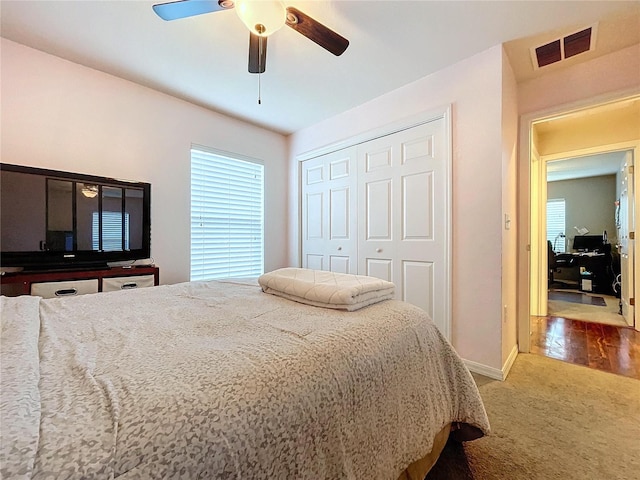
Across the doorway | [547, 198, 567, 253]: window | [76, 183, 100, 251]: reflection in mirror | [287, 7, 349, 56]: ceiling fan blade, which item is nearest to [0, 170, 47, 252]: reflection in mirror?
[76, 183, 100, 251]: reflection in mirror

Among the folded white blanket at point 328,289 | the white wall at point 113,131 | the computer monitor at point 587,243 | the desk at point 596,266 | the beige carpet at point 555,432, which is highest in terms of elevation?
the white wall at point 113,131

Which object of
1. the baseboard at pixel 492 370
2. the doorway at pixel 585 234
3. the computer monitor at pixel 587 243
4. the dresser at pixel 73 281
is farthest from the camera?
the computer monitor at pixel 587 243

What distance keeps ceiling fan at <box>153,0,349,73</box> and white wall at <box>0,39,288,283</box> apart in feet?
4.56

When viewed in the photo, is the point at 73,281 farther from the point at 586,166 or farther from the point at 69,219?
the point at 586,166

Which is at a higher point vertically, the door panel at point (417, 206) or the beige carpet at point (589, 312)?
the door panel at point (417, 206)

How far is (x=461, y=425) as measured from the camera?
1279 millimetres

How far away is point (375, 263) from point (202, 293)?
1.87 metres

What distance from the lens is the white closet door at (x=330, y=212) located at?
325cm

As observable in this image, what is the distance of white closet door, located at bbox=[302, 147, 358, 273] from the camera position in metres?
3.25

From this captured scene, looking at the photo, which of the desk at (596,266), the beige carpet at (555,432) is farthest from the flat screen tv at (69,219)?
the desk at (596,266)

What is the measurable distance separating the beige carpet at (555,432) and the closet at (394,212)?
0.69 m

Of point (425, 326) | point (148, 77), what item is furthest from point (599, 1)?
point (148, 77)

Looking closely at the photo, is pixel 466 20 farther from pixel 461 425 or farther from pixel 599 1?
pixel 461 425

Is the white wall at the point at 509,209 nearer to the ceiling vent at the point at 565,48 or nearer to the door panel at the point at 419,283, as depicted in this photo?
the ceiling vent at the point at 565,48
